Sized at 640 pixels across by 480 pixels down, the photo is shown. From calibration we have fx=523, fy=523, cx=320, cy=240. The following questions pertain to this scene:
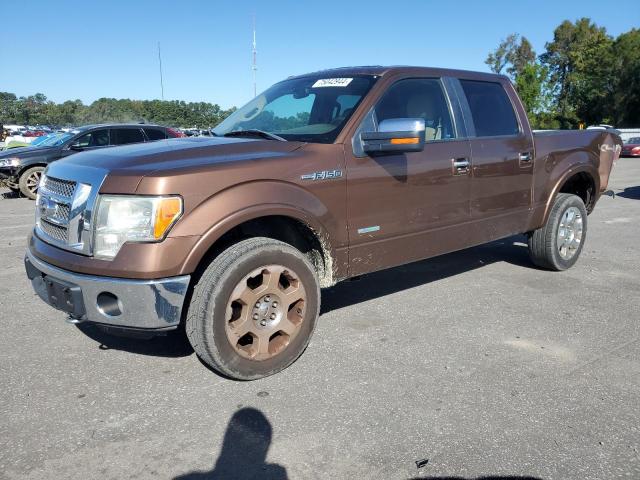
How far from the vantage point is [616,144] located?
5898mm

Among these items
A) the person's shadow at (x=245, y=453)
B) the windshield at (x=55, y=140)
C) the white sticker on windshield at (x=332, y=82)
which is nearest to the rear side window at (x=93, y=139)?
the windshield at (x=55, y=140)

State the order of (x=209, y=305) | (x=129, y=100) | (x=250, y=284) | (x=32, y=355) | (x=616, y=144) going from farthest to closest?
(x=129, y=100) < (x=616, y=144) < (x=32, y=355) < (x=250, y=284) < (x=209, y=305)

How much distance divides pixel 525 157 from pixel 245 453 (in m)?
3.63

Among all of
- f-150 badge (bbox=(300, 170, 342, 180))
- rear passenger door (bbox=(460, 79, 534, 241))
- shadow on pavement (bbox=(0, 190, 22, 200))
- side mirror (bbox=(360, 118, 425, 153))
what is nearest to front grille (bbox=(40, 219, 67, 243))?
f-150 badge (bbox=(300, 170, 342, 180))

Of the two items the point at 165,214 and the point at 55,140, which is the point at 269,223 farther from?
the point at 55,140

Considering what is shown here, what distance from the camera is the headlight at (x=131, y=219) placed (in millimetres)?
2699

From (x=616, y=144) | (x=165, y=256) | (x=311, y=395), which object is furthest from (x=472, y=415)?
(x=616, y=144)

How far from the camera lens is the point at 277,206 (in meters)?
3.06

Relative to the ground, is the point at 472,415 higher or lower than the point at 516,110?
lower

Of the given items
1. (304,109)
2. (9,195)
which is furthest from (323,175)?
(9,195)

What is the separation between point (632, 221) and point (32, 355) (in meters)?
9.18

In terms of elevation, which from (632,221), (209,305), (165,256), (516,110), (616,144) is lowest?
(632,221)

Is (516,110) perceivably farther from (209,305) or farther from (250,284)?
(209,305)

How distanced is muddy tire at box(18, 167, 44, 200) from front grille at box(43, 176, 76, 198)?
9.48m
